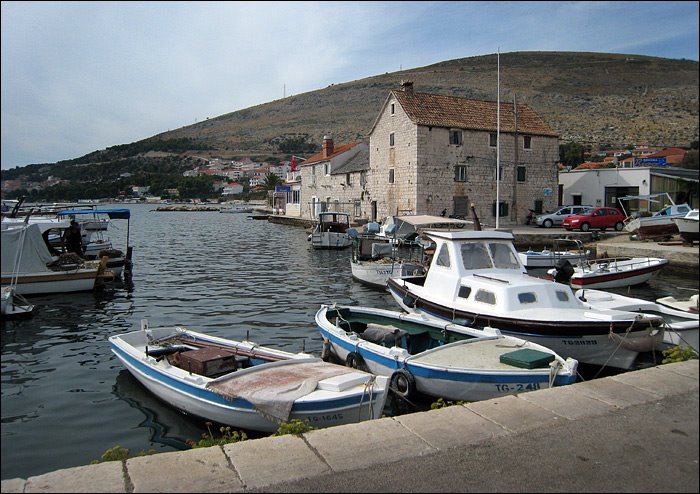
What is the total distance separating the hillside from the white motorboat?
6501 millimetres

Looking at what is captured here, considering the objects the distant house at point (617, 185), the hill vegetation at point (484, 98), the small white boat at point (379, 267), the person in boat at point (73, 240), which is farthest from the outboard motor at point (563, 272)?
the person in boat at point (73, 240)

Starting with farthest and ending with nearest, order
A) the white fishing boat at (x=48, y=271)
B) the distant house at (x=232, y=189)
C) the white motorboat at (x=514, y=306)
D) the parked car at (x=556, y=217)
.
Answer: the distant house at (x=232, y=189) → the parked car at (x=556, y=217) → the white fishing boat at (x=48, y=271) → the white motorboat at (x=514, y=306)

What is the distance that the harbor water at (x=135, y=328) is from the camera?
26.8 feet

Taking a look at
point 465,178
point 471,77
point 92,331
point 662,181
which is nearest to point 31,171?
point 92,331

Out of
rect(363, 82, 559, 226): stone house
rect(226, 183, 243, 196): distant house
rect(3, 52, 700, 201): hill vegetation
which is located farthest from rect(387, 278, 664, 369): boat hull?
rect(226, 183, 243, 196): distant house

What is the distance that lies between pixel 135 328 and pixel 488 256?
9306 mm

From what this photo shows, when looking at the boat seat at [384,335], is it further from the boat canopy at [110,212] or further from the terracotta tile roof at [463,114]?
the terracotta tile roof at [463,114]

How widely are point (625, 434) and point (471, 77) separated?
141m

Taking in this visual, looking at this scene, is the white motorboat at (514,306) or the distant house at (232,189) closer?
the white motorboat at (514,306)

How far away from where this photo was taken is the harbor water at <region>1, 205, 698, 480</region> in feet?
26.8

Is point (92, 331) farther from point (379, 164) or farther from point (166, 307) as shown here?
point (379, 164)

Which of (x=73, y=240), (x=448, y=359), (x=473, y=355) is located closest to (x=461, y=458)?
(x=448, y=359)

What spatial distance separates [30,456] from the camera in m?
7.44

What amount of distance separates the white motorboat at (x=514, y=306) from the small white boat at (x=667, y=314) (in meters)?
0.38
